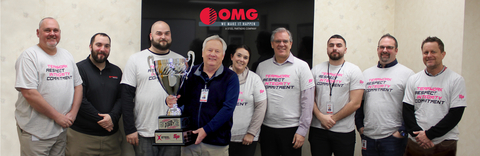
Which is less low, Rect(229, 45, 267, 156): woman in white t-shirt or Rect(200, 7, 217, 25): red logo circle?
Rect(200, 7, 217, 25): red logo circle

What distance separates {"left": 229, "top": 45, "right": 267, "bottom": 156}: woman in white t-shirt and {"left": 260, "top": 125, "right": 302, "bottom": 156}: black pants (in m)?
0.13

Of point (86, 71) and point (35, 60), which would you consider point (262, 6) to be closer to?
point (86, 71)

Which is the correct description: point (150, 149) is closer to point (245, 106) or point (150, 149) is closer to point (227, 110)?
point (245, 106)

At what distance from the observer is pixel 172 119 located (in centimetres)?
188

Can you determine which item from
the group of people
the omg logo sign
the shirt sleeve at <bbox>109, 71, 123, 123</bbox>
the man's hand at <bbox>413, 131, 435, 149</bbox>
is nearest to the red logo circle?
the omg logo sign

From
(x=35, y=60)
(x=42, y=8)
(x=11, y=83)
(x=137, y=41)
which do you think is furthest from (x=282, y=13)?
(x=11, y=83)

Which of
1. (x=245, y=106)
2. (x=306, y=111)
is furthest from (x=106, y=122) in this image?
(x=306, y=111)

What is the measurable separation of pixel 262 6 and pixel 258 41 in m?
0.42

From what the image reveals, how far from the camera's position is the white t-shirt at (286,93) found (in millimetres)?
2576

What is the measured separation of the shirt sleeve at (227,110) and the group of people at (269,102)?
30 centimetres

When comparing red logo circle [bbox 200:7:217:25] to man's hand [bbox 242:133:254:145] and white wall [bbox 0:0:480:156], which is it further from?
man's hand [bbox 242:133:254:145]

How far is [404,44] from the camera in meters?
3.19

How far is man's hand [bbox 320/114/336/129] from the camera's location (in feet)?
8.22

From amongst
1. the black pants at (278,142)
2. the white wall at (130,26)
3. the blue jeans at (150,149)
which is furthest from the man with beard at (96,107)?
the black pants at (278,142)
